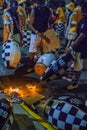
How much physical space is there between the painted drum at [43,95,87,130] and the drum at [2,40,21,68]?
13.5ft

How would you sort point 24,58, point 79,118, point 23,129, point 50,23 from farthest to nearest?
point 24,58, point 50,23, point 23,129, point 79,118

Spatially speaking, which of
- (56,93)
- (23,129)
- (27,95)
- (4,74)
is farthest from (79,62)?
(23,129)

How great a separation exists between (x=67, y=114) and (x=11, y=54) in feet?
15.1

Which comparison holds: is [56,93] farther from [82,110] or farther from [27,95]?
[82,110]

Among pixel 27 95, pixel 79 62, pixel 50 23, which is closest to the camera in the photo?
pixel 27 95

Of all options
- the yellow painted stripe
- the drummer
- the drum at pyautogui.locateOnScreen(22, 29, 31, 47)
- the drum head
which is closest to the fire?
the yellow painted stripe

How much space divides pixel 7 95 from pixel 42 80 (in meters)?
1.35

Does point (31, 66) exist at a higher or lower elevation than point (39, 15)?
lower

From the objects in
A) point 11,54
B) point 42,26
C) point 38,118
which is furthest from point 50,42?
point 38,118

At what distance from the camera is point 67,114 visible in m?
6.71

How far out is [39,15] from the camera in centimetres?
1181

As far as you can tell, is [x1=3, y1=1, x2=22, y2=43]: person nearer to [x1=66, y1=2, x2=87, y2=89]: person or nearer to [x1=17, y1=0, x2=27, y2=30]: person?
[x1=17, y1=0, x2=27, y2=30]: person

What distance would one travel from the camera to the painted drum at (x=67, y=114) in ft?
21.7

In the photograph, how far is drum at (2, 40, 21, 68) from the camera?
1095cm
